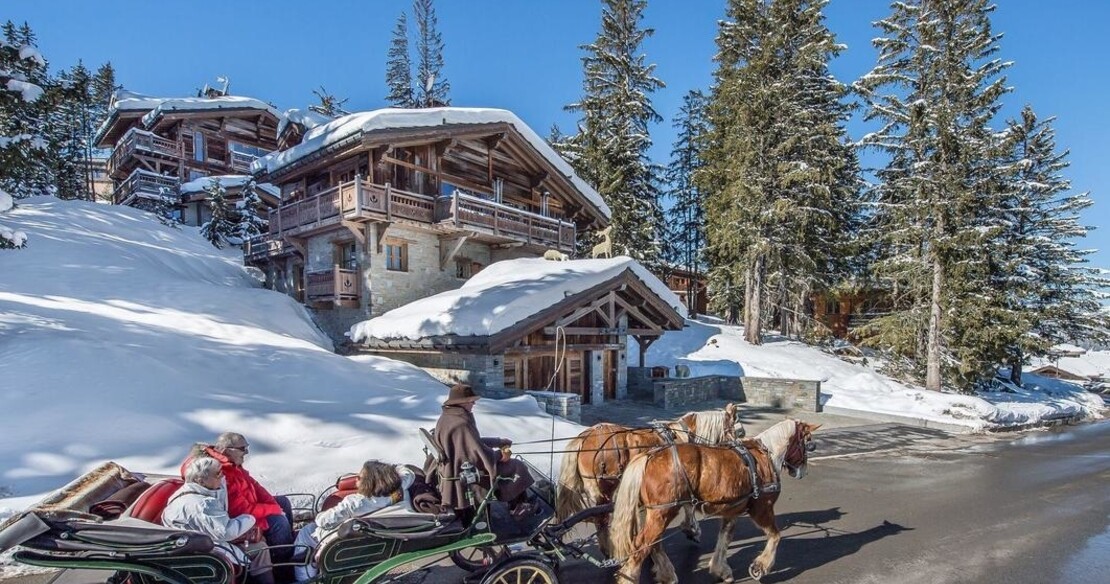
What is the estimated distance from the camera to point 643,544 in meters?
4.85

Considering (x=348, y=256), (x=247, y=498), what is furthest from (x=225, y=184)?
(x=247, y=498)

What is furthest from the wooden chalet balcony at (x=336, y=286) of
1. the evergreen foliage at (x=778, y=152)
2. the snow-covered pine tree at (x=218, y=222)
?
the evergreen foliage at (x=778, y=152)

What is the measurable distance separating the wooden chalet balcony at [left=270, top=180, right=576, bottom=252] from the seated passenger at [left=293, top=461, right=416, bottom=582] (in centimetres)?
1348

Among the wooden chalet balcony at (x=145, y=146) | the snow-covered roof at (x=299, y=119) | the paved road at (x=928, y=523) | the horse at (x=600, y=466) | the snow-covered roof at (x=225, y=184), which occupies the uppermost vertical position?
the wooden chalet balcony at (x=145, y=146)

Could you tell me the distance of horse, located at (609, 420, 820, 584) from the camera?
489 cm

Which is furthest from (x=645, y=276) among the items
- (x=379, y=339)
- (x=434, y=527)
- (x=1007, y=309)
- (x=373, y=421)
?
(x=1007, y=309)

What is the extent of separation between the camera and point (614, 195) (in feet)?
90.6

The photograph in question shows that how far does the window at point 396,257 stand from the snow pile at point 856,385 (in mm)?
11297

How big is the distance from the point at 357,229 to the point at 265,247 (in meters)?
7.91

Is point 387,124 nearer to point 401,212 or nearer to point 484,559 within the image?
point 401,212

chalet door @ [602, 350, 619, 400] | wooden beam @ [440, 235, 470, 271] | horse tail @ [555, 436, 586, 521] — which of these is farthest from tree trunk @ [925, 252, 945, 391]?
horse tail @ [555, 436, 586, 521]

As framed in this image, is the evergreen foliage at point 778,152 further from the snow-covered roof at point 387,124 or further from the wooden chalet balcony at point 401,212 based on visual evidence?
the wooden chalet balcony at point 401,212

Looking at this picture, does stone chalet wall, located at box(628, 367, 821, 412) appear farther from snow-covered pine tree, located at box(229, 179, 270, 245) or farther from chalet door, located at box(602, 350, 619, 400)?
snow-covered pine tree, located at box(229, 179, 270, 245)

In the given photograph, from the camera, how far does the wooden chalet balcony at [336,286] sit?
55.8ft
